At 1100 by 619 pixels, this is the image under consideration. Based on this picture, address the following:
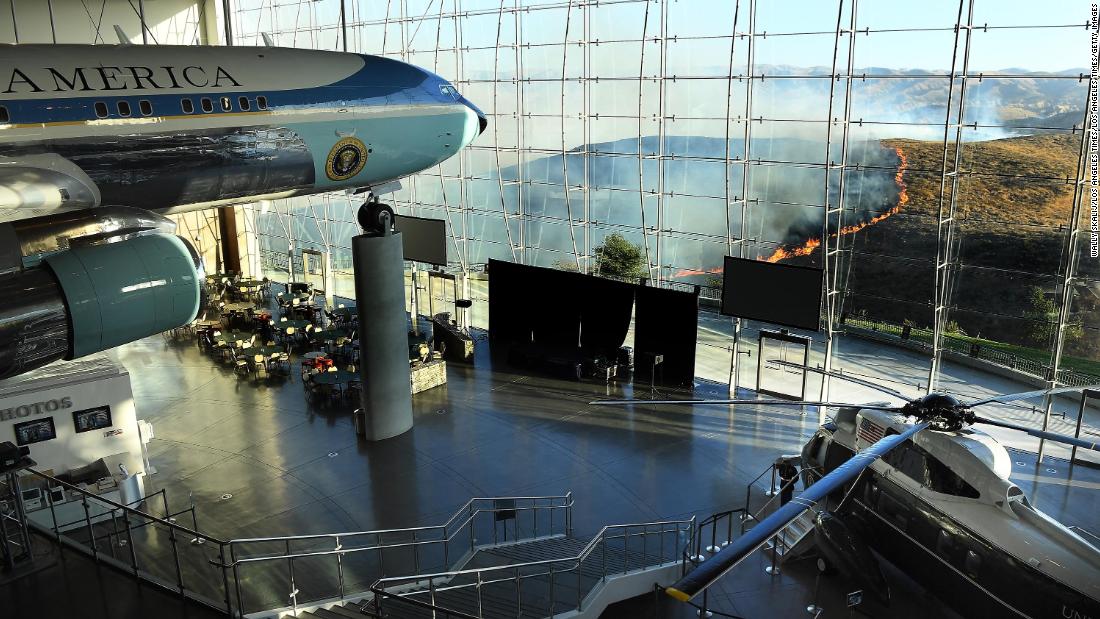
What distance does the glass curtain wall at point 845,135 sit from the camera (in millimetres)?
15984

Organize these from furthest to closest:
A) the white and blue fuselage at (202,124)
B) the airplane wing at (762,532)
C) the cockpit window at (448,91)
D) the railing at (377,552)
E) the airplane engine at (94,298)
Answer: the cockpit window at (448,91) → the railing at (377,552) → the white and blue fuselage at (202,124) → the airplane engine at (94,298) → the airplane wing at (762,532)

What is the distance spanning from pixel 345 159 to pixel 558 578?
7081 millimetres

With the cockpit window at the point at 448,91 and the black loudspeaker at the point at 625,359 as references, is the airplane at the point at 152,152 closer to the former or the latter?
the cockpit window at the point at 448,91

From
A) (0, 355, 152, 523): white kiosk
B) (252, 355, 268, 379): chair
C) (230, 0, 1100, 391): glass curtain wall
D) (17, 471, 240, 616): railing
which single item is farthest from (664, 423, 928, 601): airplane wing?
(252, 355, 268, 379): chair

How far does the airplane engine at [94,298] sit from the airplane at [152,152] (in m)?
0.01

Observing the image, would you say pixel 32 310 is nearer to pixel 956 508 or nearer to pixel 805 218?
pixel 956 508

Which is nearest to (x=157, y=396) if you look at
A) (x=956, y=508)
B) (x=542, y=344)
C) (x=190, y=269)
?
(x=542, y=344)

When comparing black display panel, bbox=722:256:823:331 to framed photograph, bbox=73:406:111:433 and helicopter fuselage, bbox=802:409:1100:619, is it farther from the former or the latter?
framed photograph, bbox=73:406:111:433

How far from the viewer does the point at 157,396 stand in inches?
739

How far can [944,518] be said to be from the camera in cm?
1044

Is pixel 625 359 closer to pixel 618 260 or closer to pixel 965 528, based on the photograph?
pixel 618 260

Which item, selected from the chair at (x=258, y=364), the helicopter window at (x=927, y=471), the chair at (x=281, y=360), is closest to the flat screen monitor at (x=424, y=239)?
the chair at (x=281, y=360)

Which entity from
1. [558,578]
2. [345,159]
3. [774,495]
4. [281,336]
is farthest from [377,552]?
[281,336]

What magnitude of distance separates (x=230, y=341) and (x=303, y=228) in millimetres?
9176
